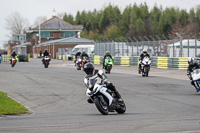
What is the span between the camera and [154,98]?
15.2 metres

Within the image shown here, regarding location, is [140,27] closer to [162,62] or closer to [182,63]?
[162,62]

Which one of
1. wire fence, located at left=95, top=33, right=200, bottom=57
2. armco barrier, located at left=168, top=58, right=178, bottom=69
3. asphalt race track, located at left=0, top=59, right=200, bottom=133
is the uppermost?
wire fence, located at left=95, top=33, right=200, bottom=57

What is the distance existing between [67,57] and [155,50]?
31724 millimetres

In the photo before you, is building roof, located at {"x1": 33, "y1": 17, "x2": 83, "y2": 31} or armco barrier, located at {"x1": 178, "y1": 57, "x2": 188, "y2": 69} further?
building roof, located at {"x1": 33, "y1": 17, "x2": 83, "y2": 31}

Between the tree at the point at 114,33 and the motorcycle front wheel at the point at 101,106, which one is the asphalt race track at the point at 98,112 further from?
the tree at the point at 114,33

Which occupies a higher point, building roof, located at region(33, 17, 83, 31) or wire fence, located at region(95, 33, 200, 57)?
building roof, located at region(33, 17, 83, 31)

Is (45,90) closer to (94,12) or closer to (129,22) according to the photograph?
(129,22)

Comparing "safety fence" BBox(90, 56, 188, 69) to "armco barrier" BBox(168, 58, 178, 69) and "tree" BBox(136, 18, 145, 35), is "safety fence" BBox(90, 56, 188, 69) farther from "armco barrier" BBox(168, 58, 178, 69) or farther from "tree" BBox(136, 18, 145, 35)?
"tree" BBox(136, 18, 145, 35)

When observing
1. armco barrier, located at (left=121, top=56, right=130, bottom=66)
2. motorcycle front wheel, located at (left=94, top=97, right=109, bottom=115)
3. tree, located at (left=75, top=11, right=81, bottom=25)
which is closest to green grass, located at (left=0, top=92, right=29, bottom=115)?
motorcycle front wheel, located at (left=94, top=97, right=109, bottom=115)

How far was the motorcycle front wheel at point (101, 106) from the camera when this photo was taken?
1077cm

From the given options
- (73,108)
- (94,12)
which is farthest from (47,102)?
(94,12)

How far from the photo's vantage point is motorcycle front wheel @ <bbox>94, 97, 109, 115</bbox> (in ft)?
35.3

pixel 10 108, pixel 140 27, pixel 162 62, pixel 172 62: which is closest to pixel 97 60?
pixel 162 62

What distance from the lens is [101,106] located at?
35.5 ft
